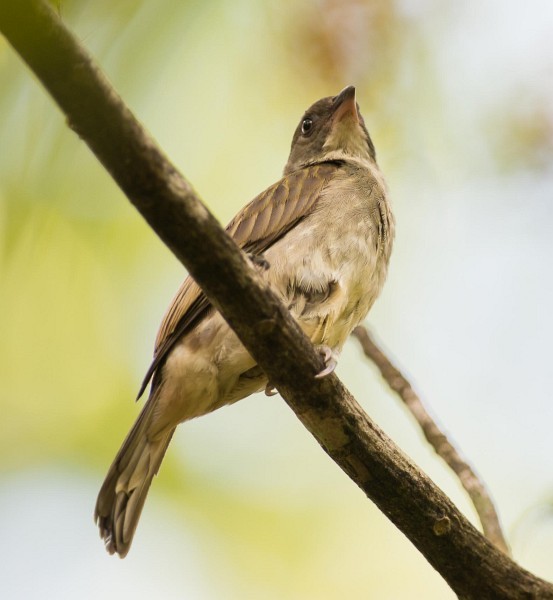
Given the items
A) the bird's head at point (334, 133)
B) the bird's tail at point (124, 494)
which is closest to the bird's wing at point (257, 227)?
the bird's tail at point (124, 494)

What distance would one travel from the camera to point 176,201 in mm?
2658

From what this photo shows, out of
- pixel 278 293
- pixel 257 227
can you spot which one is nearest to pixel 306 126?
pixel 257 227

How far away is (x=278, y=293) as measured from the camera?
399cm

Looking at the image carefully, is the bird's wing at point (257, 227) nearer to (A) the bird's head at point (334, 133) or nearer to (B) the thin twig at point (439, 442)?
(B) the thin twig at point (439, 442)

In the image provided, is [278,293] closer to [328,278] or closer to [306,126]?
[328,278]

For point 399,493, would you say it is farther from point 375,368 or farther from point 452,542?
point 375,368

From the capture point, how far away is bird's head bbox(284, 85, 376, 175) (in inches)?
226

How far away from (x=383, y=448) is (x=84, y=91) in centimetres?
179

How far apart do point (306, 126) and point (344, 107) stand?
47cm

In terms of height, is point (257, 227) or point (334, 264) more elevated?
point (257, 227)

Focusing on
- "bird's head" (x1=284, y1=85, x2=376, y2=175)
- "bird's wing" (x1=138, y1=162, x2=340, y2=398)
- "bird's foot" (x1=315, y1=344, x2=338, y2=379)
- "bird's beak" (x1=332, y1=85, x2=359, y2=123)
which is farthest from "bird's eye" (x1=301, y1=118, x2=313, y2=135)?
"bird's foot" (x1=315, y1=344, x2=338, y2=379)

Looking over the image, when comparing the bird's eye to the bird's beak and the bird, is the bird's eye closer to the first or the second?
the bird's beak

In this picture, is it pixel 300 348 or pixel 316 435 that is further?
pixel 316 435

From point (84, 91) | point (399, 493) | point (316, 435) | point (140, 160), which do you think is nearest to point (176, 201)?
point (140, 160)
